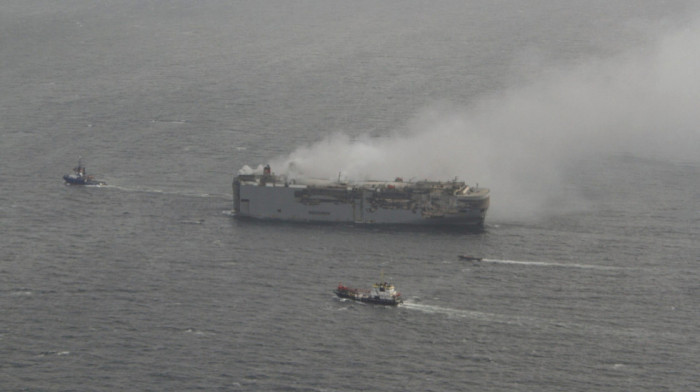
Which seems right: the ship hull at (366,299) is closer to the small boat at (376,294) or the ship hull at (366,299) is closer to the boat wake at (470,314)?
the small boat at (376,294)

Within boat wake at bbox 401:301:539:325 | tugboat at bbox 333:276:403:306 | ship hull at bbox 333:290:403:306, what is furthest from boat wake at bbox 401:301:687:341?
tugboat at bbox 333:276:403:306

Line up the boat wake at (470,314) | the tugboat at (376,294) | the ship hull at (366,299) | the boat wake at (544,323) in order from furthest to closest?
the tugboat at (376,294), the ship hull at (366,299), the boat wake at (470,314), the boat wake at (544,323)

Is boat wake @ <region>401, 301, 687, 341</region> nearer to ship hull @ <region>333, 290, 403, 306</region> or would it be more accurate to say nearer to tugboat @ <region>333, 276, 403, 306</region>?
ship hull @ <region>333, 290, 403, 306</region>

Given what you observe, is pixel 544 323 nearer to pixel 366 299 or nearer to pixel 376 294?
pixel 376 294

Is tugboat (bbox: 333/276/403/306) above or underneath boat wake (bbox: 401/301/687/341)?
above

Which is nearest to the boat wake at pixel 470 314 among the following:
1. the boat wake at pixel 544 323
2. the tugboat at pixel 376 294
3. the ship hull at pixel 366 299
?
the boat wake at pixel 544 323

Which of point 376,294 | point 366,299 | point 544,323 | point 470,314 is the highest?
point 376,294

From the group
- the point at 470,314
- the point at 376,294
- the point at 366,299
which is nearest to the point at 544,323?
the point at 470,314

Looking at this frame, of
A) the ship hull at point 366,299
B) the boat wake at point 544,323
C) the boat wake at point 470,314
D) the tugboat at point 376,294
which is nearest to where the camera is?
the boat wake at point 544,323
